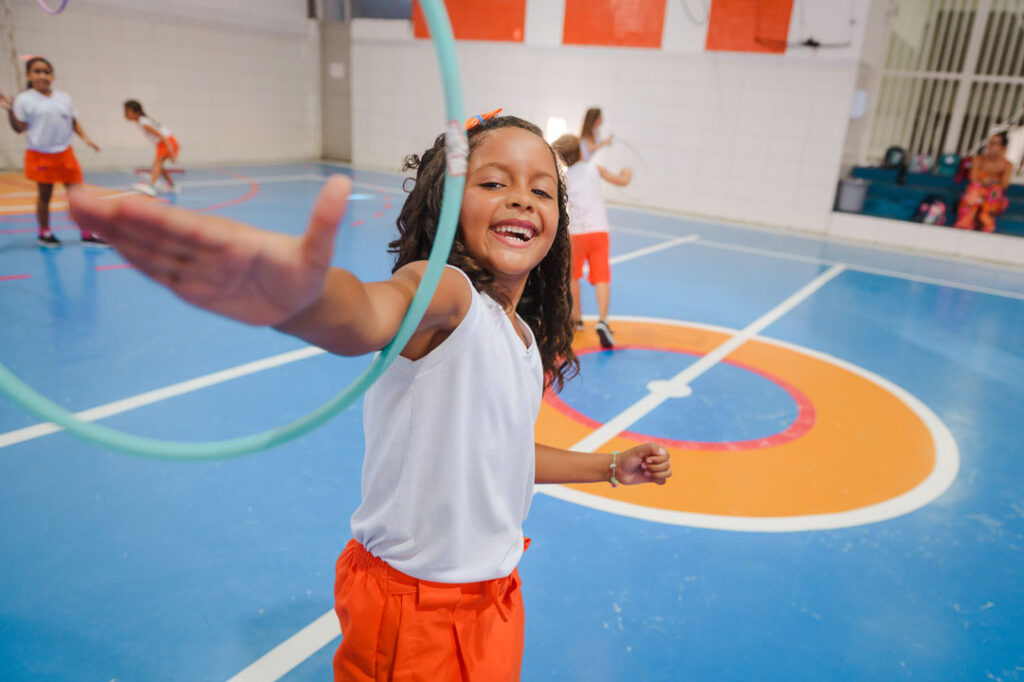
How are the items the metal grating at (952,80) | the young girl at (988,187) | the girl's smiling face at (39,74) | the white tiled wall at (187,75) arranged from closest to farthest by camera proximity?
the girl's smiling face at (39,74), the young girl at (988,187), the white tiled wall at (187,75), the metal grating at (952,80)

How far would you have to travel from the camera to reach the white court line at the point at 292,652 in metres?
2.14

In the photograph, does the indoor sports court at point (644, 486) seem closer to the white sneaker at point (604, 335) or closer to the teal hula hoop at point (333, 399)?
the white sneaker at point (604, 335)

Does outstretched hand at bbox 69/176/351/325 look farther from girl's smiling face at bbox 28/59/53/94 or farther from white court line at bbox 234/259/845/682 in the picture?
girl's smiling face at bbox 28/59/53/94

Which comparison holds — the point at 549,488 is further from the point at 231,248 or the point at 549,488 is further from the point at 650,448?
the point at 231,248

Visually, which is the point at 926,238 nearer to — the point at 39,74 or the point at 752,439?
the point at 752,439

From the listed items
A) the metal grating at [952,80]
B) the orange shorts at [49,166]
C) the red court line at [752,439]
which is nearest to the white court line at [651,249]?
the red court line at [752,439]

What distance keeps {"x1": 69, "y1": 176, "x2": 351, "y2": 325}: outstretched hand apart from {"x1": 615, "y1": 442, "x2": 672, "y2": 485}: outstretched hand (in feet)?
3.98

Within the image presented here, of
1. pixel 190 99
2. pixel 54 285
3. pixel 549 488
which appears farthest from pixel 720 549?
pixel 190 99

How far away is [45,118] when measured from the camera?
6.60 metres

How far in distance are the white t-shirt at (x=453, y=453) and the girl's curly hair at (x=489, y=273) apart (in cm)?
13

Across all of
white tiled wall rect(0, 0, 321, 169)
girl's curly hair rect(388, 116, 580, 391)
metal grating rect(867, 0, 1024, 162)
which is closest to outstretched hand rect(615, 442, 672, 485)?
girl's curly hair rect(388, 116, 580, 391)

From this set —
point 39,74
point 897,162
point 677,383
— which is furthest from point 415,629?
point 897,162

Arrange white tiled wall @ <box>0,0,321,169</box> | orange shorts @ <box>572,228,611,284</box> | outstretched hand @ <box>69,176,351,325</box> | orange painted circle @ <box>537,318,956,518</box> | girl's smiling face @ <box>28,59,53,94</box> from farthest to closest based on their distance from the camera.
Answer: white tiled wall @ <box>0,0,321,169</box>, girl's smiling face @ <box>28,59,53,94</box>, orange shorts @ <box>572,228,611,284</box>, orange painted circle @ <box>537,318,956,518</box>, outstretched hand @ <box>69,176,351,325</box>

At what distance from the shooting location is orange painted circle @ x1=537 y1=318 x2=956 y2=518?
131 inches
